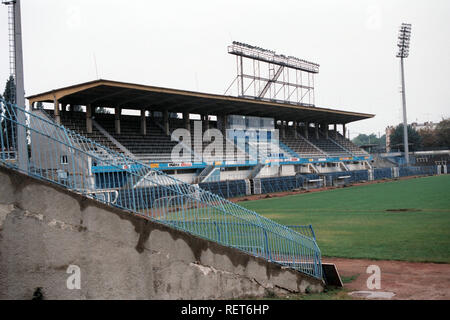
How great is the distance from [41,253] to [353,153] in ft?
200

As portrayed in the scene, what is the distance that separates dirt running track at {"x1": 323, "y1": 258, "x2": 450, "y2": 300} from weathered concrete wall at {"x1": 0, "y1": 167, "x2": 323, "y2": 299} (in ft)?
12.4

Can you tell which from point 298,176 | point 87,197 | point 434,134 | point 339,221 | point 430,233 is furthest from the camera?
point 434,134

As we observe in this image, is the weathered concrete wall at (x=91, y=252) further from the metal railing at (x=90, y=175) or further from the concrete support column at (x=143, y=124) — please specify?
the concrete support column at (x=143, y=124)

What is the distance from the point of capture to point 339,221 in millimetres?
19266

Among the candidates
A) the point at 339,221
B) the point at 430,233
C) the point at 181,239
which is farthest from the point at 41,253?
the point at 339,221

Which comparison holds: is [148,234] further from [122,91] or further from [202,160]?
[202,160]

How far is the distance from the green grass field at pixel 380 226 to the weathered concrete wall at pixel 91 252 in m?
6.71

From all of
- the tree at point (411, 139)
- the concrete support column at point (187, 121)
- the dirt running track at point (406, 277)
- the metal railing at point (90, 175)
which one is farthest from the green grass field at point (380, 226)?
the tree at point (411, 139)

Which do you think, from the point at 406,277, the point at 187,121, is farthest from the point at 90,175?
the point at 187,121

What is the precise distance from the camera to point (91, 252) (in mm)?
6258

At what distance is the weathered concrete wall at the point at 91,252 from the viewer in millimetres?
5777

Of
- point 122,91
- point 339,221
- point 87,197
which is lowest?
point 339,221

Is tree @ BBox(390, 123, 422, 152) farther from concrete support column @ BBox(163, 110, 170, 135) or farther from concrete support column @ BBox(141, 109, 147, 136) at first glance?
concrete support column @ BBox(141, 109, 147, 136)

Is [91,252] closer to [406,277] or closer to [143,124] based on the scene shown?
[406,277]
